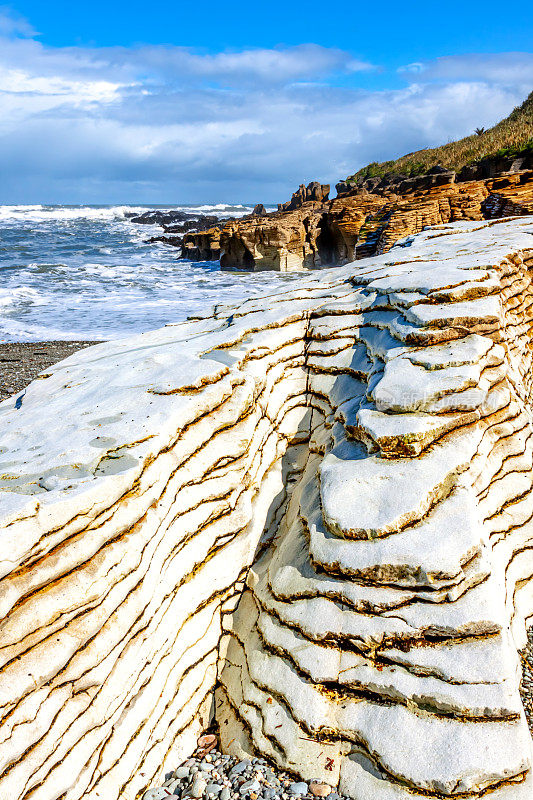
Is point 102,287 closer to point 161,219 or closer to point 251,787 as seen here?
point 251,787

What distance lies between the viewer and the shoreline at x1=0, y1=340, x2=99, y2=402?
11350mm

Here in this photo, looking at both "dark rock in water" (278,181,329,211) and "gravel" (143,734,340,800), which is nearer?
"gravel" (143,734,340,800)

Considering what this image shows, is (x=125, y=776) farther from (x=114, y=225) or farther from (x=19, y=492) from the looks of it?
(x=114, y=225)

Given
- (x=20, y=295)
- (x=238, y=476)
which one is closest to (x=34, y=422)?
(x=238, y=476)

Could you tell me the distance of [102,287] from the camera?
26.1 metres

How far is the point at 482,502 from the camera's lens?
3.70 meters

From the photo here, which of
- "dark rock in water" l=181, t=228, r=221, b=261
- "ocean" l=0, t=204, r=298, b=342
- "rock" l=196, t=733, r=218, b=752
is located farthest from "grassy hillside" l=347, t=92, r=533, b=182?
"rock" l=196, t=733, r=218, b=752

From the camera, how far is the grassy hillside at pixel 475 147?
113 feet

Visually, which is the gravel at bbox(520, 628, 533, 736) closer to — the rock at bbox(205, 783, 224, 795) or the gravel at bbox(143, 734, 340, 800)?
the gravel at bbox(143, 734, 340, 800)

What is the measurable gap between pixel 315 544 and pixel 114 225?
250 feet

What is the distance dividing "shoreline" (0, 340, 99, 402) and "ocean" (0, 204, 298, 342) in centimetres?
110

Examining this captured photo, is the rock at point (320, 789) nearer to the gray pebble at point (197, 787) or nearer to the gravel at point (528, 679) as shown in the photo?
the gray pebble at point (197, 787)

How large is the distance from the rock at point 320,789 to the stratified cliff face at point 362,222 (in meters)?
12.2

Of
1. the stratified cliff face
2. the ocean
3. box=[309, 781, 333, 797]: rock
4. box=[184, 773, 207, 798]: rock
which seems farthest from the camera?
the ocean
